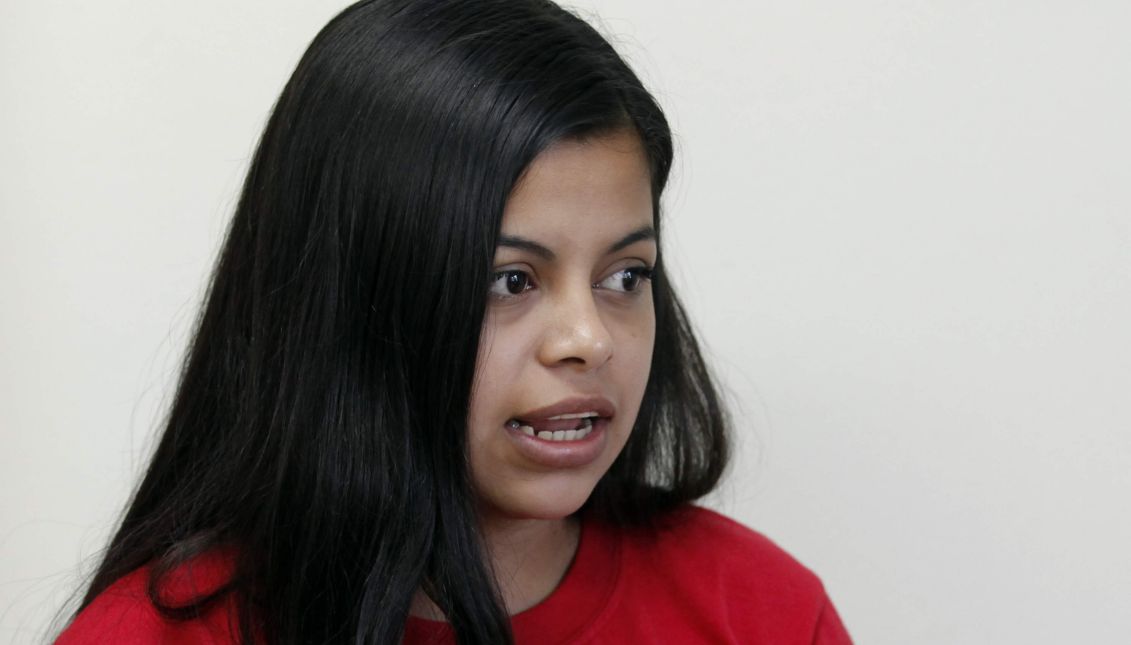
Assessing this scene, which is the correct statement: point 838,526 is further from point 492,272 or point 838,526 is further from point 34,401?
point 34,401

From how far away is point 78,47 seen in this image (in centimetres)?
184

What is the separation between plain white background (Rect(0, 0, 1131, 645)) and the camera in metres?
1.84

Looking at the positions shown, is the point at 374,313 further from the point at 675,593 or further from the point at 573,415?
the point at 675,593

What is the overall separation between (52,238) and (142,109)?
184mm

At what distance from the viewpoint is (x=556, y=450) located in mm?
1316

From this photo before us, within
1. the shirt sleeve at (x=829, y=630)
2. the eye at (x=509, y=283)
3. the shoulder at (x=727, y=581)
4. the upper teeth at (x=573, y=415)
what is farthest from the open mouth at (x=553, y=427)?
the shirt sleeve at (x=829, y=630)

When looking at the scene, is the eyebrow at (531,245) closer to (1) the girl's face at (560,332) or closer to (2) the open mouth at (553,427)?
(1) the girl's face at (560,332)

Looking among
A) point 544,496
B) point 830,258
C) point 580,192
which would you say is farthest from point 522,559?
point 830,258

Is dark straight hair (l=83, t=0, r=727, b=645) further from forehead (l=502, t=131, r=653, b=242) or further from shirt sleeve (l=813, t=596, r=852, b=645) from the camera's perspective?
shirt sleeve (l=813, t=596, r=852, b=645)

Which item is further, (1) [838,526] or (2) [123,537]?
(1) [838,526]

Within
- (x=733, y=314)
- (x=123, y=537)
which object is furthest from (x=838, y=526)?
(x=123, y=537)

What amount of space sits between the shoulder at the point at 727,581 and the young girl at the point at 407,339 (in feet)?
0.60

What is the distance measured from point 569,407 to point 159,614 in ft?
1.24

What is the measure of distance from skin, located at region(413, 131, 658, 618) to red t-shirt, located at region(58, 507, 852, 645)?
14cm
